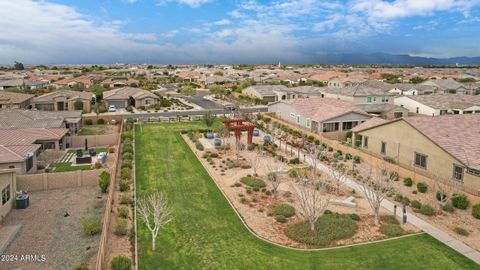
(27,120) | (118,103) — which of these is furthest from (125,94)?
(27,120)

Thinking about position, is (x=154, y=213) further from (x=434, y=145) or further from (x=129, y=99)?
(x=129, y=99)

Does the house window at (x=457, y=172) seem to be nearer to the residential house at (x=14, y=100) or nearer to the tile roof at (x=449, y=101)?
the tile roof at (x=449, y=101)

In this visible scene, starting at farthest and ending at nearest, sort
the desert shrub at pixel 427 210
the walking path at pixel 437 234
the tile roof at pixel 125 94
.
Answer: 1. the tile roof at pixel 125 94
2. the desert shrub at pixel 427 210
3. the walking path at pixel 437 234

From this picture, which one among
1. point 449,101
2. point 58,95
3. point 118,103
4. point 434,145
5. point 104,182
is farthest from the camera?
point 118,103

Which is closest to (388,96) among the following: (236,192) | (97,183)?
(236,192)

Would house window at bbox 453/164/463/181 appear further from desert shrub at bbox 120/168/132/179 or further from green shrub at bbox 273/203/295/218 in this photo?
desert shrub at bbox 120/168/132/179

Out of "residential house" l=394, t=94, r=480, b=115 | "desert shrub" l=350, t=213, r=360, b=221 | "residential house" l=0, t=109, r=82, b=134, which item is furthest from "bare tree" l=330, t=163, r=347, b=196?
"residential house" l=394, t=94, r=480, b=115

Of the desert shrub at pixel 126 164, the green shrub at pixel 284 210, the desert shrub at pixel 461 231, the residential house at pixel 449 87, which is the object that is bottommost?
the desert shrub at pixel 461 231

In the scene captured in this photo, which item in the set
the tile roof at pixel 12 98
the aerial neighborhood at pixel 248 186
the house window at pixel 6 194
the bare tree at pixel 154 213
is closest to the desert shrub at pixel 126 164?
the aerial neighborhood at pixel 248 186
